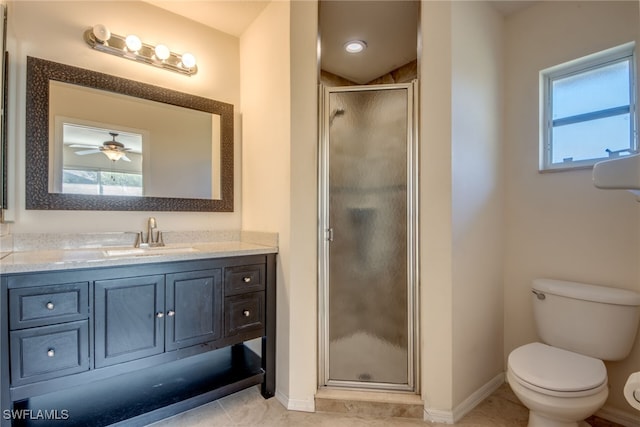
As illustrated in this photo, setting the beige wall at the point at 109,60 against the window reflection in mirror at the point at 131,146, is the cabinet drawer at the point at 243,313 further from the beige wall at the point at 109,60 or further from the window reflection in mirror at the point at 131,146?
the window reflection in mirror at the point at 131,146

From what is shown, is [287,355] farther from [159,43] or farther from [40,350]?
[159,43]

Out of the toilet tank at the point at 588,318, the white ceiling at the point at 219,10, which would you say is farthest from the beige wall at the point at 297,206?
the toilet tank at the point at 588,318

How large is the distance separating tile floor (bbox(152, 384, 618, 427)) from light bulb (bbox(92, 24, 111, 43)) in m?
2.16

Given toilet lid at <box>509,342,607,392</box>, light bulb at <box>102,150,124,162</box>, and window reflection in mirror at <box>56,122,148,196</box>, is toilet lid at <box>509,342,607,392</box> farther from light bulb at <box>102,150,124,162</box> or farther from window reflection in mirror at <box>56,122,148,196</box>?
light bulb at <box>102,150,124,162</box>

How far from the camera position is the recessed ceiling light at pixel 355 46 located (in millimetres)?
2279

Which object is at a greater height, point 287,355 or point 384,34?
point 384,34

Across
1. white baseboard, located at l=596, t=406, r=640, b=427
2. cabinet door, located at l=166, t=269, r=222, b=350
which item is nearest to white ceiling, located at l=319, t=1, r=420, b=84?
cabinet door, located at l=166, t=269, r=222, b=350

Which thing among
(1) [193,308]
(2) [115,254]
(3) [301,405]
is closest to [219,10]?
(2) [115,254]

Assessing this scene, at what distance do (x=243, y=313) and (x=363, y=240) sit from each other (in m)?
0.82

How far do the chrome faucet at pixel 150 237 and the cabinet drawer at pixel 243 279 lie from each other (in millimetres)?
565

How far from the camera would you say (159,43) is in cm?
201

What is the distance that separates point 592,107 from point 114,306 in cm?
280

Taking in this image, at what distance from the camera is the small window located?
1.68 metres

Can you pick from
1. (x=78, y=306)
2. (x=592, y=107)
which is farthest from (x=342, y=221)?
(x=592, y=107)
